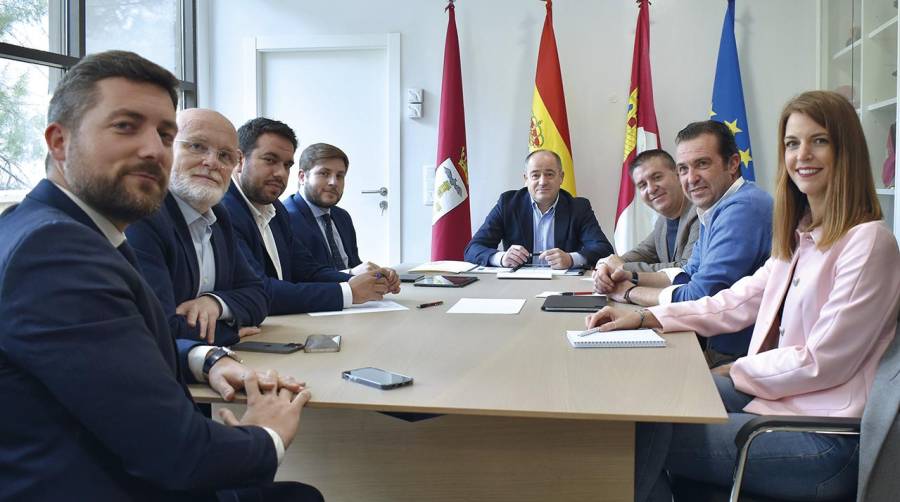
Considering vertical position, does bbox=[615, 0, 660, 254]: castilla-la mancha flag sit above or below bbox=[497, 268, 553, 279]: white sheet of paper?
above

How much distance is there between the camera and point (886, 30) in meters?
3.58

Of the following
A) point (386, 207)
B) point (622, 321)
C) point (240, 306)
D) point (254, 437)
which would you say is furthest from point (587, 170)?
point (254, 437)

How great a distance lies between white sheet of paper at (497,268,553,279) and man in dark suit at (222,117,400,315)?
31.1 inches

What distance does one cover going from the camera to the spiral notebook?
5.89 feet

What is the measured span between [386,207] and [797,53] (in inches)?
120

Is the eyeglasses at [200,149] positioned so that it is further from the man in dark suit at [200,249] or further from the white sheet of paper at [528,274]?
the white sheet of paper at [528,274]

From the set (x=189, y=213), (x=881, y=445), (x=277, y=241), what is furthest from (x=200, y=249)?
(x=881, y=445)

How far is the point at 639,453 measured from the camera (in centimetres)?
160

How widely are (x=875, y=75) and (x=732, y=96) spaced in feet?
3.47

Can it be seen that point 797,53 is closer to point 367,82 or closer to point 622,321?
point 367,82

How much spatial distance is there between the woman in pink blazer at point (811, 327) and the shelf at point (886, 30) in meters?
2.17

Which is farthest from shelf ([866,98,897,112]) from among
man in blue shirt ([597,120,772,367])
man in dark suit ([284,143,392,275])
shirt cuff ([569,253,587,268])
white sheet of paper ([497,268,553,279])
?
man in dark suit ([284,143,392,275])

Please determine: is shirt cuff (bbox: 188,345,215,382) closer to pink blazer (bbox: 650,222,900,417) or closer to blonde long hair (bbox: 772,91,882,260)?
pink blazer (bbox: 650,222,900,417)

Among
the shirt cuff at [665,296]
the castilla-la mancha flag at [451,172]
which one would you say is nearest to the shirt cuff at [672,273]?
the shirt cuff at [665,296]
